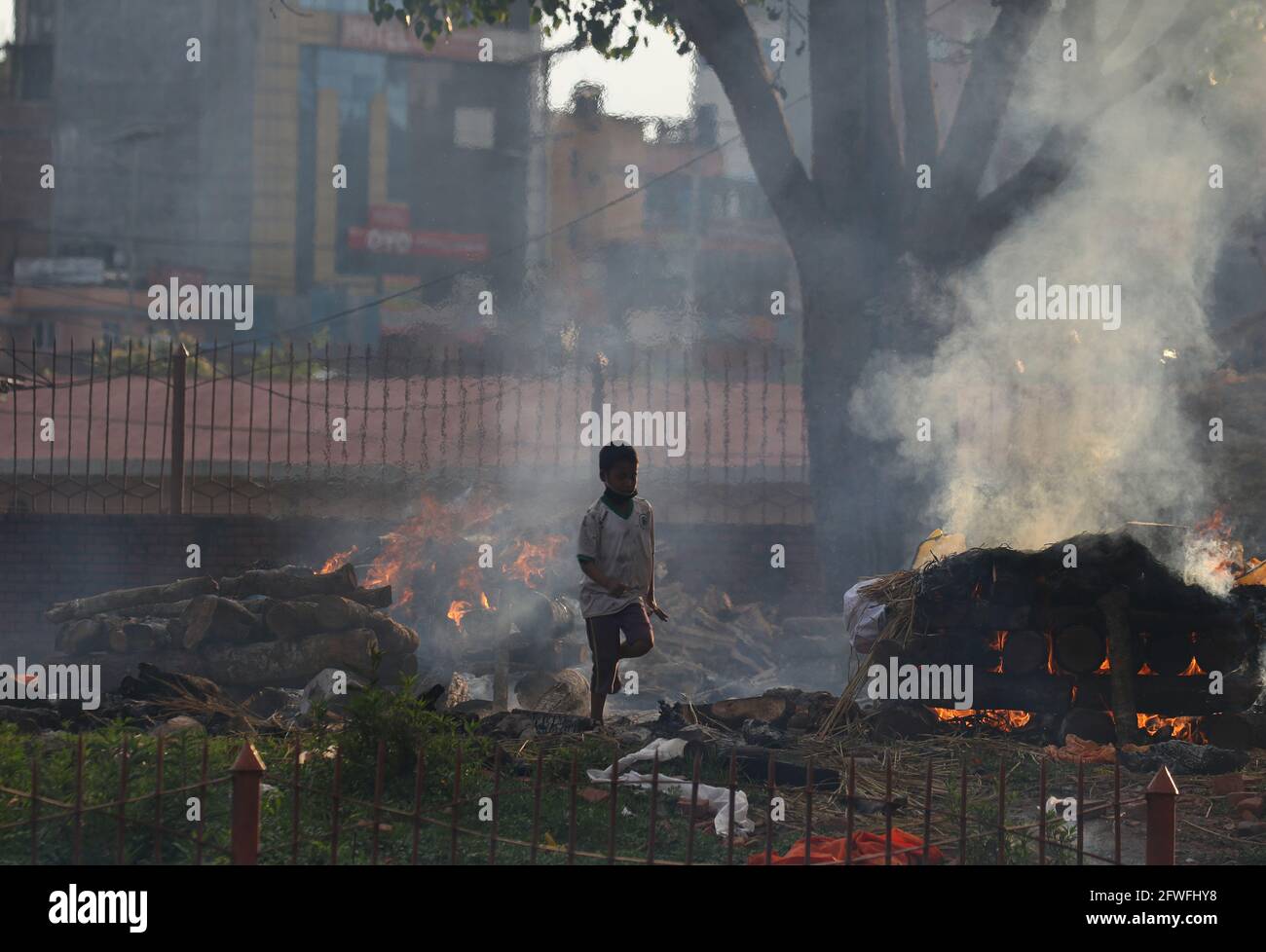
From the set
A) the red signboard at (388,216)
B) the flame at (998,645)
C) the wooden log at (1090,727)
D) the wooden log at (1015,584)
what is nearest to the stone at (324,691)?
the flame at (998,645)

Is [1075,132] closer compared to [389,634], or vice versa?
[389,634]

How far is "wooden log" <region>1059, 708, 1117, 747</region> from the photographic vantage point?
28.9 feet

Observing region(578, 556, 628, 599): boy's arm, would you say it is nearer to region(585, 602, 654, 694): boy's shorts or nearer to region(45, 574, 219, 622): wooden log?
region(585, 602, 654, 694): boy's shorts

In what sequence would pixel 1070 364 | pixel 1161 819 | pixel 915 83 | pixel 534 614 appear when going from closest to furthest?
pixel 1161 819 → pixel 534 614 → pixel 915 83 → pixel 1070 364

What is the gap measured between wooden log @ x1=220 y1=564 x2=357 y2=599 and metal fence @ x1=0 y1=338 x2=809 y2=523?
181 centimetres

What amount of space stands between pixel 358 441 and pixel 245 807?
16.1 meters

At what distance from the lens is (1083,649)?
29.4 ft

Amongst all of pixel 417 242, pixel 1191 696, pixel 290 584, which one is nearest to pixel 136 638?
pixel 290 584

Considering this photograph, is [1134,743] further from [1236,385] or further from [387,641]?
→ [1236,385]

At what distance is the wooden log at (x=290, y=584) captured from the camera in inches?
458

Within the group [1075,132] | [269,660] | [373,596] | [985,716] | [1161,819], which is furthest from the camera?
[1075,132]

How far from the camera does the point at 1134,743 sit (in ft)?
28.9

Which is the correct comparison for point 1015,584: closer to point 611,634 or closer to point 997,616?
point 997,616

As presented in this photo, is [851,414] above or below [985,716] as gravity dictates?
above
